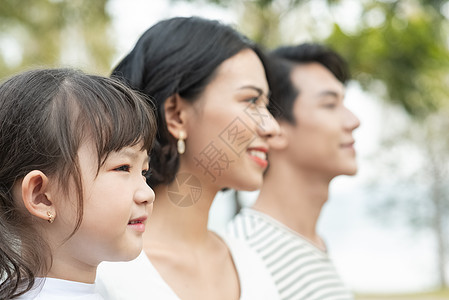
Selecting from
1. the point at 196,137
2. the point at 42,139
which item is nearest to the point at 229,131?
the point at 196,137

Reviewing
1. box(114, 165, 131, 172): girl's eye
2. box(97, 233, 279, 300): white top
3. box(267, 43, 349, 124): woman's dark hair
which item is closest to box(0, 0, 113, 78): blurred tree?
box(267, 43, 349, 124): woman's dark hair

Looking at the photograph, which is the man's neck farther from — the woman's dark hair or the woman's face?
the woman's face

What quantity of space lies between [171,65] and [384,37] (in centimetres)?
301

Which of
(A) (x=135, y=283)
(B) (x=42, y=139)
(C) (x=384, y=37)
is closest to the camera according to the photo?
(B) (x=42, y=139)

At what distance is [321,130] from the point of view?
2387mm

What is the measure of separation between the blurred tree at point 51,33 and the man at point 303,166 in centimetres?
368

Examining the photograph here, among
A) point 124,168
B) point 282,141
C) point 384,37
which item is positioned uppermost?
point 384,37

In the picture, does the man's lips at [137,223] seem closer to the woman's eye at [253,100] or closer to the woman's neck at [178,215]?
the woman's neck at [178,215]

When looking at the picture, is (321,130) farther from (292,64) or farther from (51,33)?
(51,33)

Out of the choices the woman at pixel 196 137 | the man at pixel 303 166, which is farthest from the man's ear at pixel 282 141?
the woman at pixel 196 137

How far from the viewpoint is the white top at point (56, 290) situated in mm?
1163

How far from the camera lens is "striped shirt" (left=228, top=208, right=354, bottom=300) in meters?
2.20

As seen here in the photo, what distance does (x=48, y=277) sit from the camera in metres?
1.19

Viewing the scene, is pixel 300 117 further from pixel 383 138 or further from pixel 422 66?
pixel 383 138
